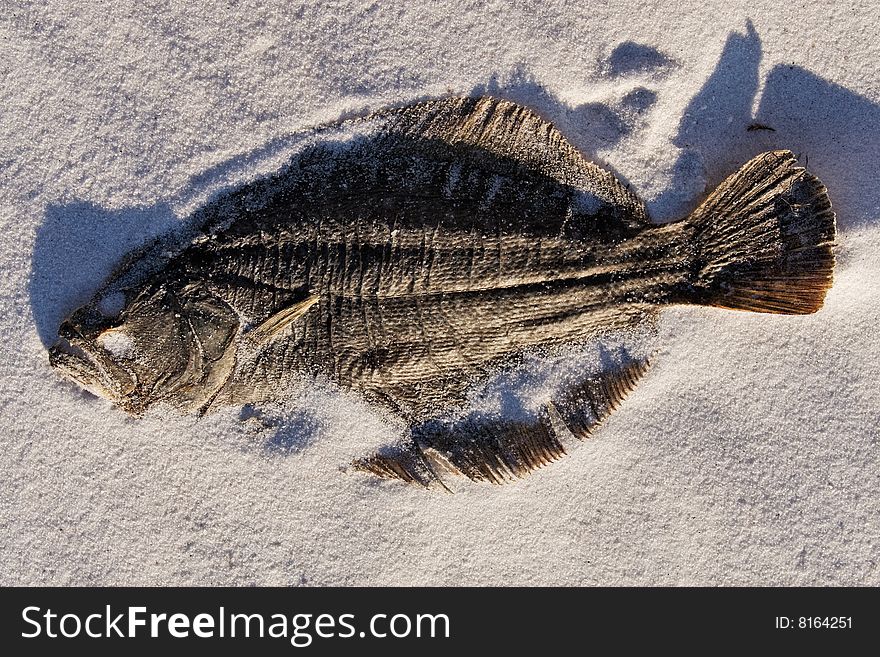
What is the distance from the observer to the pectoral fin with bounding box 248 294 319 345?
11.7ft

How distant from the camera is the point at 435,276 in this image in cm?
351

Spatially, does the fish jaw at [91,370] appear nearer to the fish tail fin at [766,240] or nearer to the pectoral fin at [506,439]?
the pectoral fin at [506,439]

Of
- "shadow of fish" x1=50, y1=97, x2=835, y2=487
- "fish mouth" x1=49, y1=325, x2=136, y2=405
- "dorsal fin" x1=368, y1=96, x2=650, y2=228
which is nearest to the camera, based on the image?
"shadow of fish" x1=50, y1=97, x2=835, y2=487

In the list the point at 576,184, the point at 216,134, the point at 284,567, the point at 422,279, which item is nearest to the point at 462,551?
the point at 284,567

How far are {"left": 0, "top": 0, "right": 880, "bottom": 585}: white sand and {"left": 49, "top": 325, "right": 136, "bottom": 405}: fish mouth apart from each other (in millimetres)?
278

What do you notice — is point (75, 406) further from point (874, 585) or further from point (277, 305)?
point (874, 585)

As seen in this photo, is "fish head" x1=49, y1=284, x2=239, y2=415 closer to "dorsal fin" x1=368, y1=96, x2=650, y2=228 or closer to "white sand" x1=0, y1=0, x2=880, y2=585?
"white sand" x1=0, y1=0, x2=880, y2=585

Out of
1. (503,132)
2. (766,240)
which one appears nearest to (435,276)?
(503,132)

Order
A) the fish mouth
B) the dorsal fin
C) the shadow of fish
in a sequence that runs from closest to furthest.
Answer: the shadow of fish
the fish mouth
the dorsal fin

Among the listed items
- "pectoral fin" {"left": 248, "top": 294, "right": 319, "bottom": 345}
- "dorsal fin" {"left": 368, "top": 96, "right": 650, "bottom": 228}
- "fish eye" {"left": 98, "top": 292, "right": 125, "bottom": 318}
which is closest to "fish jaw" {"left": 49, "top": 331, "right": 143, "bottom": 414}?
"fish eye" {"left": 98, "top": 292, "right": 125, "bottom": 318}

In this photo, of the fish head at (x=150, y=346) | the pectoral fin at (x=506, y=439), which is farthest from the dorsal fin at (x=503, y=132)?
the fish head at (x=150, y=346)

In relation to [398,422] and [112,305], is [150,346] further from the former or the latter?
[398,422]

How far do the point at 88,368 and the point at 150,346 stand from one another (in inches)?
16.2

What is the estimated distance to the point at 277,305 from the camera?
358 cm
